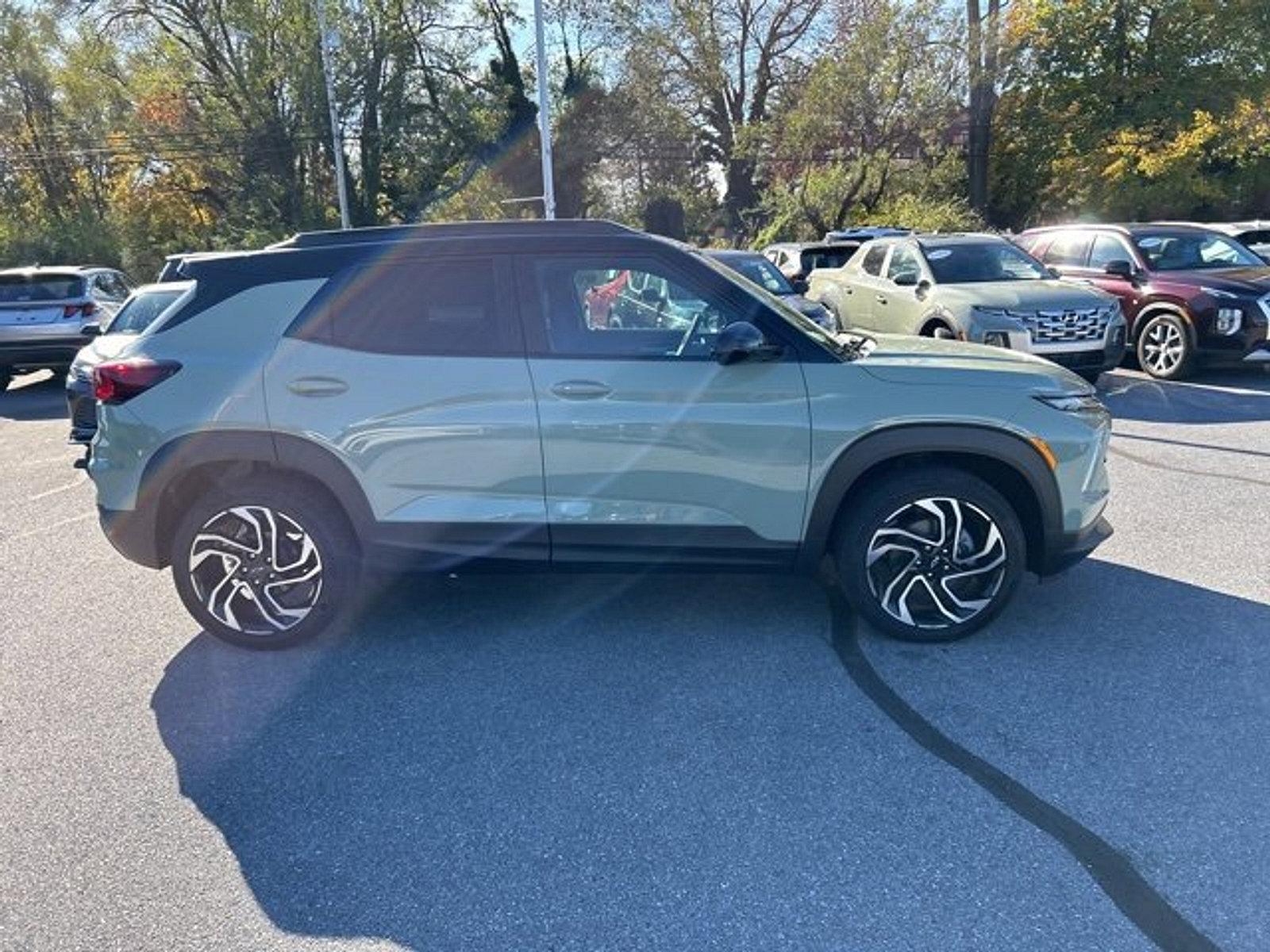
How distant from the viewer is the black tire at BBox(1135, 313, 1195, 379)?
9.41 meters

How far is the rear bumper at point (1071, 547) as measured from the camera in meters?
3.64

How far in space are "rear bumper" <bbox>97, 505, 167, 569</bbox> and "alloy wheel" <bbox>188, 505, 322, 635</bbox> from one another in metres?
0.21

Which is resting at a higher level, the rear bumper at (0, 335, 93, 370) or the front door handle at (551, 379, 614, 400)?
the front door handle at (551, 379, 614, 400)

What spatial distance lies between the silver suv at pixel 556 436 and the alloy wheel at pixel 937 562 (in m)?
0.01

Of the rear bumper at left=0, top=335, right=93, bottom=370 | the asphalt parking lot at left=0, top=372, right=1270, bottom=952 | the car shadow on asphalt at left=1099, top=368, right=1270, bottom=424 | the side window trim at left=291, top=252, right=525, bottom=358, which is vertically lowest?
the car shadow on asphalt at left=1099, top=368, right=1270, bottom=424

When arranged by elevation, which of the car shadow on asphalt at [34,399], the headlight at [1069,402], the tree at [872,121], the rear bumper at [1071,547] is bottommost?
the car shadow on asphalt at [34,399]

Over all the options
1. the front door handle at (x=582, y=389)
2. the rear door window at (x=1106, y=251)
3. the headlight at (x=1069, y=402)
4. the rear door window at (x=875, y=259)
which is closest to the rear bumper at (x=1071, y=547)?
the headlight at (x=1069, y=402)

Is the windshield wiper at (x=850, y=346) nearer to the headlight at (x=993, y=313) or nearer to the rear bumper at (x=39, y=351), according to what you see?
the headlight at (x=993, y=313)

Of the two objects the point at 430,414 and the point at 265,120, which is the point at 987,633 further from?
the point at 265,120

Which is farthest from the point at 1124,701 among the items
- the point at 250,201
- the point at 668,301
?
the point at 250,201

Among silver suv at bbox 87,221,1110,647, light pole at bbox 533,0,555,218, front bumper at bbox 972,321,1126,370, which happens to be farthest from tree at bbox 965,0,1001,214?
silver suv at bbox 87,221,1110,647

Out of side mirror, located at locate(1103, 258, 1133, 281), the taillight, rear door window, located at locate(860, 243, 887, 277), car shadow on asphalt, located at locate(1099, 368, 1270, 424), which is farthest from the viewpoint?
rear door window, located at locate(860, 243, 887, 277)

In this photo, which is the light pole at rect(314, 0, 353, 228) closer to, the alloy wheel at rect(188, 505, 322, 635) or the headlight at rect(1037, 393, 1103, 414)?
the alloy wheel at rect(188, 505, 322, 635)

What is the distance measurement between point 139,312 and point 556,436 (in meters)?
5.85
